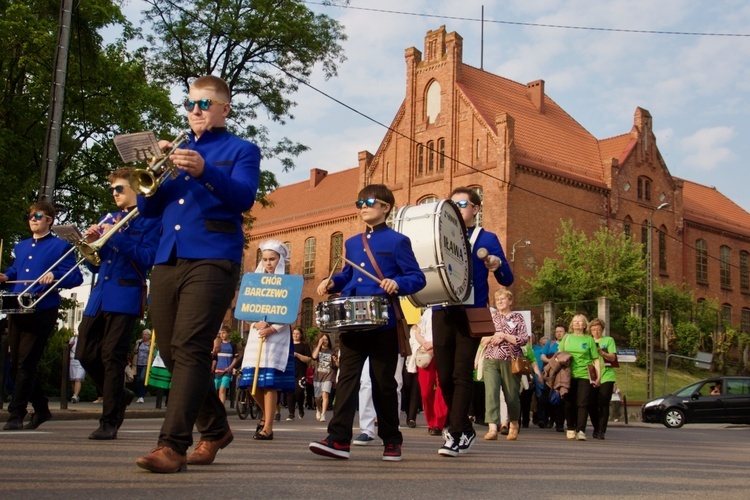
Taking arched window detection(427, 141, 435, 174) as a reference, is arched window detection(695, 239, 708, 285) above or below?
below

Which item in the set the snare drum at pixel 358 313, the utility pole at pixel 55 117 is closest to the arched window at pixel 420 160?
the utility pole at pixel 55 117

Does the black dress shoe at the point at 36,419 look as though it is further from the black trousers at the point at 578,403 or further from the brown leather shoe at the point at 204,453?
the black trousers at the point at 578,403

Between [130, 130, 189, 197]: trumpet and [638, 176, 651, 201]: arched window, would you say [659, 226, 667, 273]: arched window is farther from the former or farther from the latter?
[130, 130, 189, 197]: trumpet

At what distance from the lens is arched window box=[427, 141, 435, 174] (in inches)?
2120

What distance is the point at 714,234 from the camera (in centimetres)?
6322

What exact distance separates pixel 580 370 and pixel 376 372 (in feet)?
25.0

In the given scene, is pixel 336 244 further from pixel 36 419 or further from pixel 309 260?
A: pixel 36 419

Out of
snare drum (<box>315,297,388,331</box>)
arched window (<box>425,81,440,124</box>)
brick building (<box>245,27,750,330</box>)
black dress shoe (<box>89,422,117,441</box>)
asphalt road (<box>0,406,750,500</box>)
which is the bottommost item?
asphalt road (<box>0,406,750,500</box>)

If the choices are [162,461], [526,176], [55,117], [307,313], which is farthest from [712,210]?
[162,461]

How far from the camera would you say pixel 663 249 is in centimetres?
5841

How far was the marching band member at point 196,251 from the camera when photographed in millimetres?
5262

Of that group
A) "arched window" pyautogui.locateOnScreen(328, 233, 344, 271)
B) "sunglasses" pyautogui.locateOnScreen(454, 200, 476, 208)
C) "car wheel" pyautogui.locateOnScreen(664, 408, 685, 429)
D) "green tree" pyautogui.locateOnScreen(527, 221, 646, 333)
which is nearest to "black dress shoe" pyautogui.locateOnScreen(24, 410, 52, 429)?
"sunglasses" pyautogui.locateOnScreen(454, 200, 476, 208)

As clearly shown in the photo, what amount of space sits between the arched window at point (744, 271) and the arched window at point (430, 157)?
2381 centimetres

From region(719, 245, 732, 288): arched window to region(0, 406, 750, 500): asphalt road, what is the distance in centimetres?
5723
